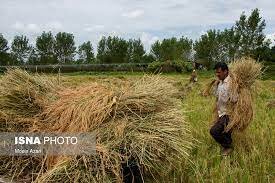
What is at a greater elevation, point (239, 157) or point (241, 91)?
point (241, 91)

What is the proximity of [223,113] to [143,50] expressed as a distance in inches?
2195

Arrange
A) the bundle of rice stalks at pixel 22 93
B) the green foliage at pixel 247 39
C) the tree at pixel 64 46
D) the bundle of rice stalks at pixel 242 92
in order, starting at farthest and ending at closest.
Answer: the tree at pixel 64 46 → the green foliage at pixel 247 39 → the bundle of rice stalks at pixel 242 92 → the bundle of rice stalks at pixel 22 93

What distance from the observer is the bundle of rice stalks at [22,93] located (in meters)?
5.10

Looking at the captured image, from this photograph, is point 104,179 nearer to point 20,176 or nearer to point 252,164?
point 20,176

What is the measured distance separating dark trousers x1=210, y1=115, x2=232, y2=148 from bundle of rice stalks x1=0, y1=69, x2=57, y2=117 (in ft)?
8.55

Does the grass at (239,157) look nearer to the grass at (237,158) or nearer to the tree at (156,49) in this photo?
the grass at (237,158)

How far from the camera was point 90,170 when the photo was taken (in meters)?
4.11

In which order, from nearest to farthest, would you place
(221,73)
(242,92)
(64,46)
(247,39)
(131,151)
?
1. (131,151)
2. (242,92)
3. (221,73)
4. (247,39)
5. (64,46)

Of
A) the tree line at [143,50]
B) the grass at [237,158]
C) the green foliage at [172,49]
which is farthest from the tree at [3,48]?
the grass at [237,158]

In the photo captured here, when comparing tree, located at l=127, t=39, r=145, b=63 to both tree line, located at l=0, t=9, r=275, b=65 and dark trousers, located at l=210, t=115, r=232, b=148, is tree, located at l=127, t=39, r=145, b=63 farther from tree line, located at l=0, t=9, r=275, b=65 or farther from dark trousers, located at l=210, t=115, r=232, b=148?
dark trousers, located at l=210, t=115, r=232, b=148

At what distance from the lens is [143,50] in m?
62.4

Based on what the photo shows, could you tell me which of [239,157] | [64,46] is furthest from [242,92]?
[64,46]

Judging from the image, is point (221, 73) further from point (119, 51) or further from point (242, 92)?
point (119, 51)

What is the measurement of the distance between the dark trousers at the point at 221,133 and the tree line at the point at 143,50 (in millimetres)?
40037
